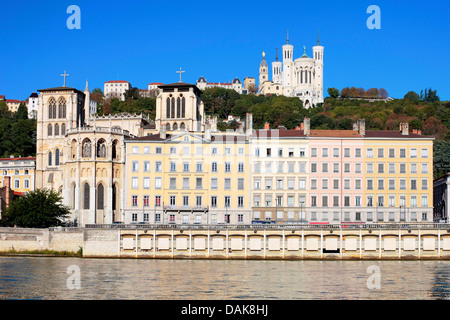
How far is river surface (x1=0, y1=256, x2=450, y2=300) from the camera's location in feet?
126

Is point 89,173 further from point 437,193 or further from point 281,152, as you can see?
point 437,193

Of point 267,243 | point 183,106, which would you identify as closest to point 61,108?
point 183,106

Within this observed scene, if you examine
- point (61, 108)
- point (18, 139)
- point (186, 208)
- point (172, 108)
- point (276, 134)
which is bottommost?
point (186, 208)

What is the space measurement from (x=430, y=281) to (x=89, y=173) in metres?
47.2

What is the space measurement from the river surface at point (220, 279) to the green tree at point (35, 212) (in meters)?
9.96

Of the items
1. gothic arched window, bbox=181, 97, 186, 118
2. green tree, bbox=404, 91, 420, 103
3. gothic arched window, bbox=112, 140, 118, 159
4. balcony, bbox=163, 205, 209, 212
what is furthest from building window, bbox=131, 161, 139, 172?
green tree, bbox=404, 91, 420, 103

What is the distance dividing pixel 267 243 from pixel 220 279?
1685 cm

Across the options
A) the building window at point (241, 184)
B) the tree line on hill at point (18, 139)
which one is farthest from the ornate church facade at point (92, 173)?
the tree line on hill at point (18, 139)

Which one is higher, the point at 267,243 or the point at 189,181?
the point at 189,181

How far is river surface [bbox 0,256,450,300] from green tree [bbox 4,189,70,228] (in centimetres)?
996

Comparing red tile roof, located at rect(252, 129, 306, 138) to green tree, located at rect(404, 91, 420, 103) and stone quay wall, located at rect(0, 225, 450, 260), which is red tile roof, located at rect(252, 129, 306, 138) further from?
green tree, located at rect(404, 91, 420, 103)

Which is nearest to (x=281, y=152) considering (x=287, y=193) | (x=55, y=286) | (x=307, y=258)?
(x=287, y=193)

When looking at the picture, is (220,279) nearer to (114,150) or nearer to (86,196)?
(86,196)

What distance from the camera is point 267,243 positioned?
6122 centimetres
